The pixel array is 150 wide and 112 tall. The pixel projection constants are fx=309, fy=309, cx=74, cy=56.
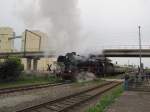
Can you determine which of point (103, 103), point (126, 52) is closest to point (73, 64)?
point (103, 103)

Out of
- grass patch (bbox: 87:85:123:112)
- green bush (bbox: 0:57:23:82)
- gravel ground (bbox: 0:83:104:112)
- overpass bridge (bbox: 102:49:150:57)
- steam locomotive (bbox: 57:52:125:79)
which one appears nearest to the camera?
grass patch (bbox: 87:85:123:112)

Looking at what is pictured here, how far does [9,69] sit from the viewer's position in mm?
34938

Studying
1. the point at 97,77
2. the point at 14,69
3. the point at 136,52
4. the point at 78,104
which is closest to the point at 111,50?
the point at 136,52

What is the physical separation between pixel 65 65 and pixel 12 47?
4708 centimetres

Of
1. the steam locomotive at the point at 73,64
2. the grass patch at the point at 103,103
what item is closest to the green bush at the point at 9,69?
the steam locomotive at the point at 73,64

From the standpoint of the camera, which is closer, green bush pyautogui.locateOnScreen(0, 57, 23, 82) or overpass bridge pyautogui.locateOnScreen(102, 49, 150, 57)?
green bush pyautogui.locateOnScreen(0, 57, 23, 82)

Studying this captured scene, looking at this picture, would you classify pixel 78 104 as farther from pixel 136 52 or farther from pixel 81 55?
pixel 136 52

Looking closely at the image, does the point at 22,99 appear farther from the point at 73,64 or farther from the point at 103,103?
the point at 73,64

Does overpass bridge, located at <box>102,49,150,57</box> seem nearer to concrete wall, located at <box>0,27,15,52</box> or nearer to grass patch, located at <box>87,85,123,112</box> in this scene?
concrete wall, located at <box>0,27,15,52</box>

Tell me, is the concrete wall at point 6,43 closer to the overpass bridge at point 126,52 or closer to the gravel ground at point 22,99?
the overpass bridge at point 126,52

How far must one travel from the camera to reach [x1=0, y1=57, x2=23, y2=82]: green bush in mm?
34312

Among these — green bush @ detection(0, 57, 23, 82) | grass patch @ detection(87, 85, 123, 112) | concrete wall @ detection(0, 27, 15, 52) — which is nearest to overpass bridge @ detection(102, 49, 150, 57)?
concrete wall @ detection(0, 27, 15, 52)

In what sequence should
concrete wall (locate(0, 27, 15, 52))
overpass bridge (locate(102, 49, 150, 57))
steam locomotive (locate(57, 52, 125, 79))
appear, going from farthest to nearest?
concrete wall (locate(0, 27, 15, 52)), overpass bridge (locate(102, 49, 150, 57)), steam locomotive (locate(57, 52, 125, 79))

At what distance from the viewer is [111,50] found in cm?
7831
